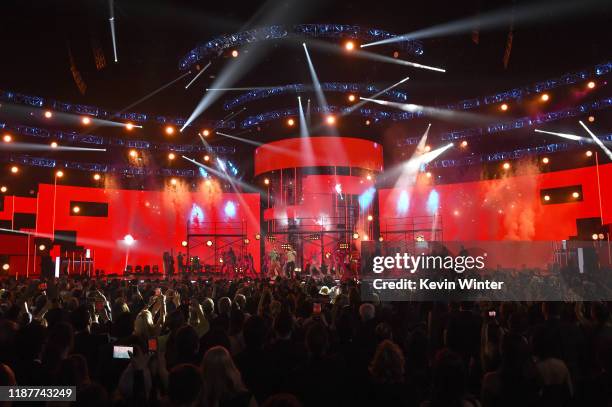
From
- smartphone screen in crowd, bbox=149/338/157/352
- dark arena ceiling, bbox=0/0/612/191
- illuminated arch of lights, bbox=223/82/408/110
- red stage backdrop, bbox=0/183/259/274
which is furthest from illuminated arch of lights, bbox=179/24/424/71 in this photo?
smartphone screen in crowd, bbox=149/338/157/352

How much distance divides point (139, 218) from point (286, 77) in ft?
43.7

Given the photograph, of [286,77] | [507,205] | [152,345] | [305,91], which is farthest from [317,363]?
[507,205]

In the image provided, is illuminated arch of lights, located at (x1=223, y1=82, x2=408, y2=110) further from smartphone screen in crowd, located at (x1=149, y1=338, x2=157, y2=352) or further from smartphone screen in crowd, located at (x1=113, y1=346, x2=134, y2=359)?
smartphone screen in crowd, located at (x1=113, y1=346, x2=134, y2=359)

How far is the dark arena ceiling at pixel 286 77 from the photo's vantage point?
20.0 m

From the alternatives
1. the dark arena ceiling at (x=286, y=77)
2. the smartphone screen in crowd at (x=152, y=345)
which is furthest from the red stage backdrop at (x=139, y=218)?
the smartphone screen in crowd at (x=152, y=345)

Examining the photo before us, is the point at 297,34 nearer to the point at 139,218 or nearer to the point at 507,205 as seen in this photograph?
the point at 507,205

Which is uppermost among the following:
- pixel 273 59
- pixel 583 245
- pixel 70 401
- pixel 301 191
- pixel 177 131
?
pixel 273 59

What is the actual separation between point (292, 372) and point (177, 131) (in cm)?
2998

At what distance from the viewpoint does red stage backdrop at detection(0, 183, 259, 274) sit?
2944cm

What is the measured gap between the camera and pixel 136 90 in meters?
27.3

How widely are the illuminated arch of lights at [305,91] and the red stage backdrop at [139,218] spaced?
6.90 metres

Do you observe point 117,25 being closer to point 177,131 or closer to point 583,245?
point 177,131

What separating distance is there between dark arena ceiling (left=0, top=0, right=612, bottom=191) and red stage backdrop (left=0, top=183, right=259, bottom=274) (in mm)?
1188

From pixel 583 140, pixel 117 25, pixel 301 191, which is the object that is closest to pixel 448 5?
pixel 583 140
